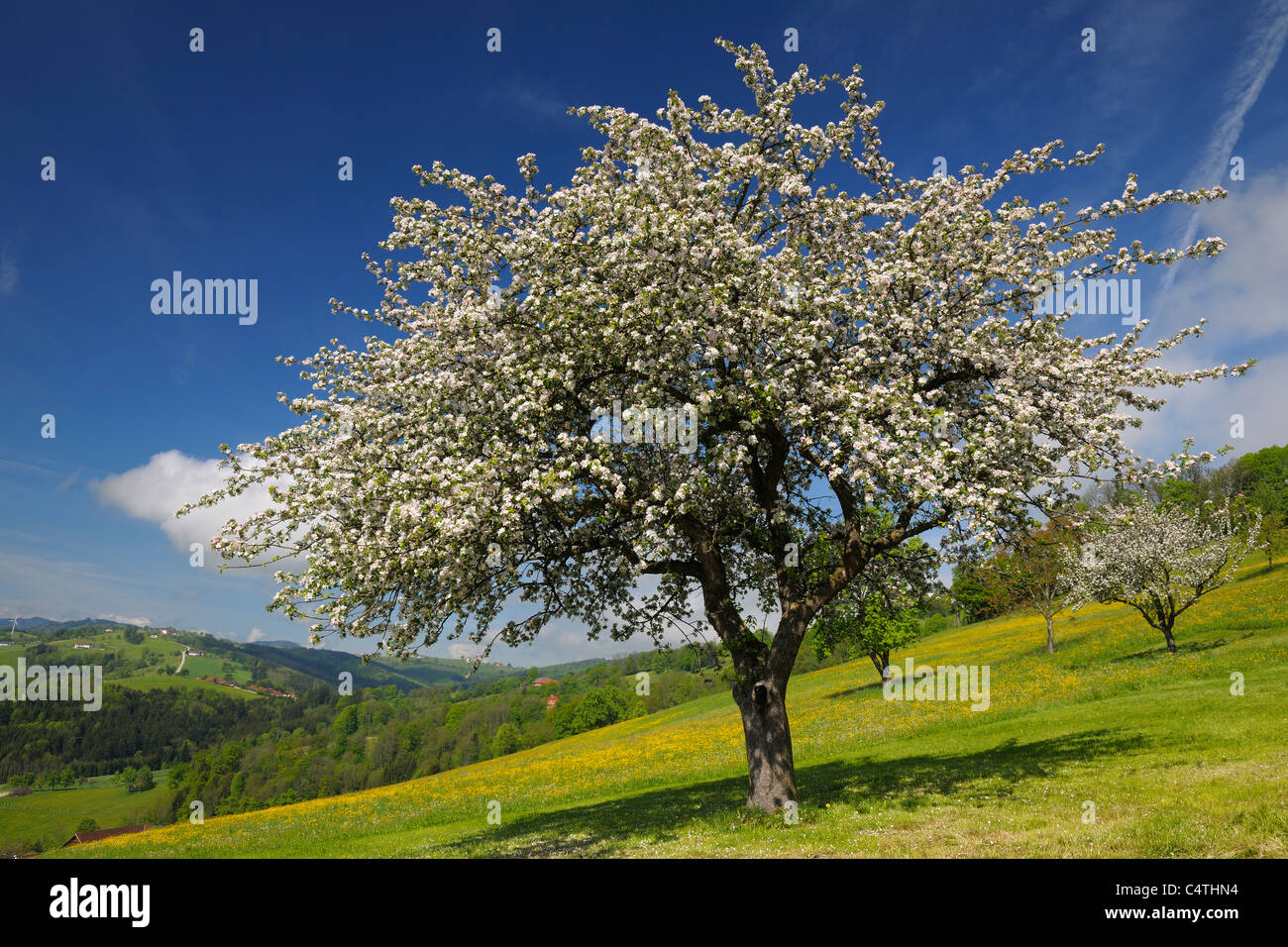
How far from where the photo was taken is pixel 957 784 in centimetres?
1792

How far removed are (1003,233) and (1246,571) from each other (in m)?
83.1

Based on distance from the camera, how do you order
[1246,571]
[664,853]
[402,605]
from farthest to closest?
[1246,571] < [402,605] < [664,853]

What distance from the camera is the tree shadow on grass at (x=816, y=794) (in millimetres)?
16688

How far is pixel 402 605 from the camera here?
1633cm

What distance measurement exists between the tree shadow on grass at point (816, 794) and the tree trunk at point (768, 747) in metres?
0.71

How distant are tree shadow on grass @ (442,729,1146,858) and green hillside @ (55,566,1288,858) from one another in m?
0.13

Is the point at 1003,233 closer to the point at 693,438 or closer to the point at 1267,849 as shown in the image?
the point at 693,438

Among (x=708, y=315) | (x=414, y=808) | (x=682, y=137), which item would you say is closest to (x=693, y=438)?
(x=708, y=315)

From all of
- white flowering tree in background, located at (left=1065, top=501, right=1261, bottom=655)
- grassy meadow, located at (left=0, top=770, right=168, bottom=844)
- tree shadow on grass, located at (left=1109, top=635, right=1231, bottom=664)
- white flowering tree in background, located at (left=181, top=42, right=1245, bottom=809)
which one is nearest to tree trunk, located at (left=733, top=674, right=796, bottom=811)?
white flowering tree in background, located at (left=181, top=42, right=1245, bottom=809)

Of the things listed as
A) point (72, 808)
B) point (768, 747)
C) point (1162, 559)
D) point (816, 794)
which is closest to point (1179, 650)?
point (1162, 559)

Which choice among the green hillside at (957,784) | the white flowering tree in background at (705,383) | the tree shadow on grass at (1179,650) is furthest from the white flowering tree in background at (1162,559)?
the white flowering tree in background at (705,383)

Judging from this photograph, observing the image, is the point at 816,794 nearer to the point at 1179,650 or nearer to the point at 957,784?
the point at 957,784

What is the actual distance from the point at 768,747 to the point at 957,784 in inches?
207

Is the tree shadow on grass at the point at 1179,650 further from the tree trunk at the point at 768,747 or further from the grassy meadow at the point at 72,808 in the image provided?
the grassy meadow at the point at 72,808
